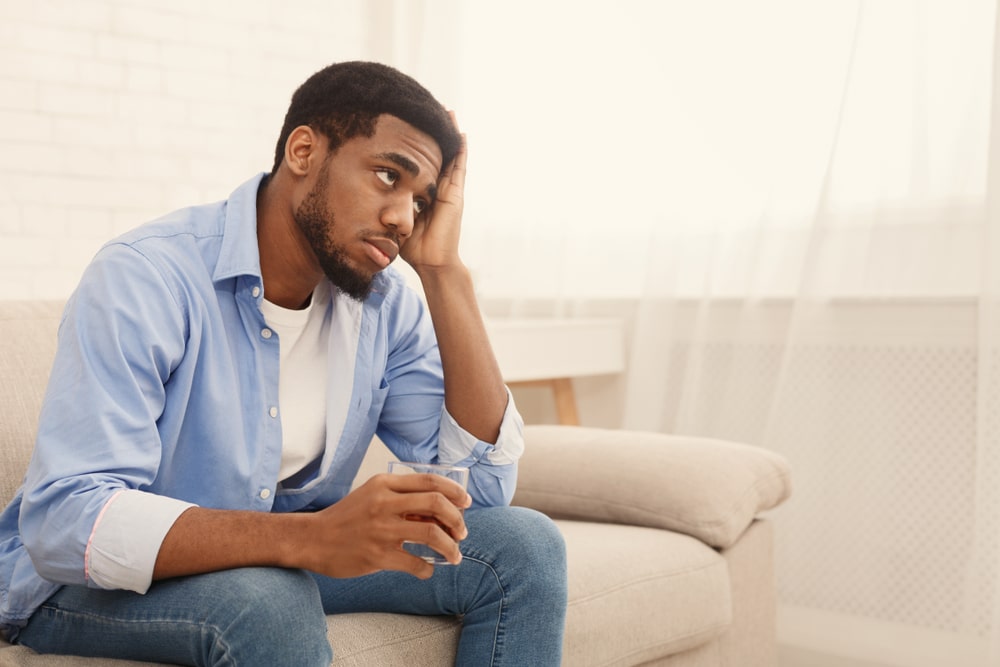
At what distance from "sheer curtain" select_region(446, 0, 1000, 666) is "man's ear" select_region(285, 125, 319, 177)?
146 cm

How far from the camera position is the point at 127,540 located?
41.4 inches

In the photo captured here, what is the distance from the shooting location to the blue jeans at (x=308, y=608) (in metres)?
1.04

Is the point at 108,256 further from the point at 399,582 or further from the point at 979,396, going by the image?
the point at 979,396

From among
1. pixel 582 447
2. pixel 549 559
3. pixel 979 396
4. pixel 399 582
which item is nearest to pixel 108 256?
pixel 399 582

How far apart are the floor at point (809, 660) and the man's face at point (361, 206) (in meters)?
1.64

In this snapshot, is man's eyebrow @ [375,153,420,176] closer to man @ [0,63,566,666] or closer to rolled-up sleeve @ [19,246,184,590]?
man @ [0,63,566,666]

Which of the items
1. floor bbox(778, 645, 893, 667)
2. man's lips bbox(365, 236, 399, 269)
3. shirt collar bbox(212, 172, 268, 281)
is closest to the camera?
shirt collar bbox(212, 172, 268, 281)

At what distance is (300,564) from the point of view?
43.6 inches

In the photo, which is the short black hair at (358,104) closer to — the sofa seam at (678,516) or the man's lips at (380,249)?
the man's lips at (380,249)

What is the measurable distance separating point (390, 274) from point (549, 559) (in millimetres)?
484

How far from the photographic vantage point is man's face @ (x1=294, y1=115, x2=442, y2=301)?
1395mm

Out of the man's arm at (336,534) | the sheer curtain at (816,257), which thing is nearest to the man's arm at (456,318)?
the man's arm at (336,534)

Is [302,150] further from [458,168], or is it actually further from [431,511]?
→ [431,511]

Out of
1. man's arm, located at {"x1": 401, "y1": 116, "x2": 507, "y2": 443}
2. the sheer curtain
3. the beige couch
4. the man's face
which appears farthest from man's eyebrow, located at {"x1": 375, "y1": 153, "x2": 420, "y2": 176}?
the sheer curtain
